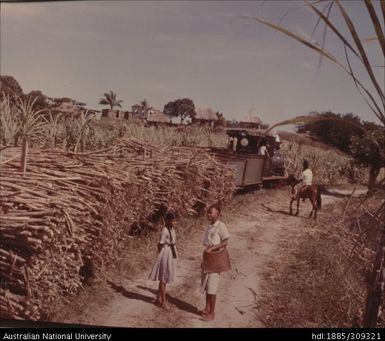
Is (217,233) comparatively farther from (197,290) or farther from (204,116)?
(204,116)

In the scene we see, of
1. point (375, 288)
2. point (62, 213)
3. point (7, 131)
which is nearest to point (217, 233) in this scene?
point (62, 213)

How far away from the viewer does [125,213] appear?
22.8 ft

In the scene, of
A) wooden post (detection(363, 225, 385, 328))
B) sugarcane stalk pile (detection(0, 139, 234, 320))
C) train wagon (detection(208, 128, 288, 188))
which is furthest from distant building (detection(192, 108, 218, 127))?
wooden post (detection(363, 225, 385, 328))

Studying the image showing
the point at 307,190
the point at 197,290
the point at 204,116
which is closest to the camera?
the point at 197,290

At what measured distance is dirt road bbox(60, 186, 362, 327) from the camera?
5.66 metres

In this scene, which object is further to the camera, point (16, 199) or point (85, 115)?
point (85, 115)

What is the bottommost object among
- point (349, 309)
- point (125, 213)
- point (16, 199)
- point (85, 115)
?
point (349, 309)

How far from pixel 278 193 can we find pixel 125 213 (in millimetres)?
11943

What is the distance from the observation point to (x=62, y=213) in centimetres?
496

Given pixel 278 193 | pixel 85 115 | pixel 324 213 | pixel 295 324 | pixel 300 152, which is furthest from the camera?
pixel 300 152

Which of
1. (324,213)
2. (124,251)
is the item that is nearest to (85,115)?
(124,251)

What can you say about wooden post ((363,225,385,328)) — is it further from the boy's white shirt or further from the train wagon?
the train wagon

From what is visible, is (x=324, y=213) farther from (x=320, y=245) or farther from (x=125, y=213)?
(x=125, y=213)

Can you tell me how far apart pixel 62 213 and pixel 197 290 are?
2.94 meters
